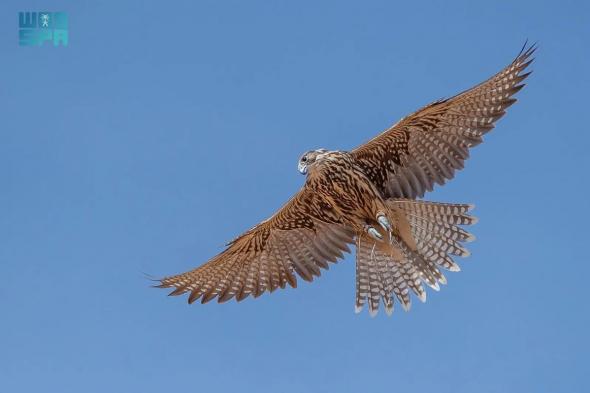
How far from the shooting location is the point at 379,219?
48.5 feet

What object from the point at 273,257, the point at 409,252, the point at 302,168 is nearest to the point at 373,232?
the point at 409,252

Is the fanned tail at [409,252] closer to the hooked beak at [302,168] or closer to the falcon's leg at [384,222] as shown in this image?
the falcon's leg at [384,222]

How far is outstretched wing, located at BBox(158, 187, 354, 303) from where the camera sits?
15.5m

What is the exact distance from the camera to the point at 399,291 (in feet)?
50.2

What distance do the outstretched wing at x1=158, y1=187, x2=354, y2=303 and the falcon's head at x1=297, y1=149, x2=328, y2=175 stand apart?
2.28 ft

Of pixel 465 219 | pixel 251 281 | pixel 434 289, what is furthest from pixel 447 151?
pixel 251 281

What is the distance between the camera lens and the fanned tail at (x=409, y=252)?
1495 cm

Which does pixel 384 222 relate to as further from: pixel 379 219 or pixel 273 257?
pixel 273 257

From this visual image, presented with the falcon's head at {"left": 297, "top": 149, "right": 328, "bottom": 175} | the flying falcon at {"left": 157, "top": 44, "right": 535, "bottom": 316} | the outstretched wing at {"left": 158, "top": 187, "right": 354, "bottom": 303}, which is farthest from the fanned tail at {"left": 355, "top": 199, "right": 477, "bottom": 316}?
the falcon's head at {"left": 297, "top": 149, "right": 328, "bottom": 175}

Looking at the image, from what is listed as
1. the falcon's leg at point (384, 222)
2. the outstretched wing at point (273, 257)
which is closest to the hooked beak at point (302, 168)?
the outstretched wing at point (273, 257)

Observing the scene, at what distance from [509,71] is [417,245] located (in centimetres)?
257

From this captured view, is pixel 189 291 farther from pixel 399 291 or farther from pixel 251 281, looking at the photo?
pixel 399 291

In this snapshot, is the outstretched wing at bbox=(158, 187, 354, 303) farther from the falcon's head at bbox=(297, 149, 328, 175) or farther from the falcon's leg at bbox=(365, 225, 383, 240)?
the falcon's head at bbox=(297, 149, 328, 175)

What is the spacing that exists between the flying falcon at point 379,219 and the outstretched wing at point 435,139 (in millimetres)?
13
